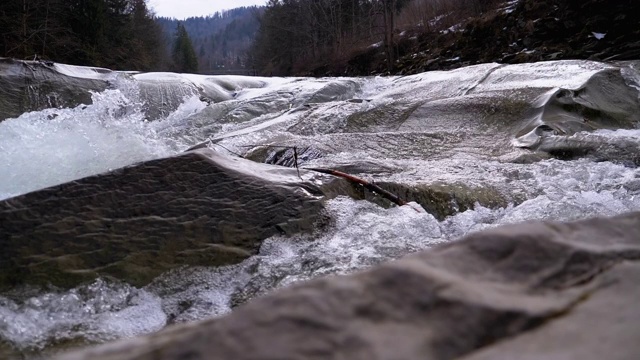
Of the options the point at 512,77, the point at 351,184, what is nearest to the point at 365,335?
the point at 351,184

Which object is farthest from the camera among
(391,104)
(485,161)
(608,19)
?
(608,19)

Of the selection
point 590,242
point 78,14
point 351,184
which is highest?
point 78,14

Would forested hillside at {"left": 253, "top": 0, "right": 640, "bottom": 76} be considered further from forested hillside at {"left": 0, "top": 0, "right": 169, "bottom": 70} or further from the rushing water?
forested hillside at {"left": 0, "top": 0, "right": 169, "bottom": 70}

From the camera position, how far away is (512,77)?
682 cm

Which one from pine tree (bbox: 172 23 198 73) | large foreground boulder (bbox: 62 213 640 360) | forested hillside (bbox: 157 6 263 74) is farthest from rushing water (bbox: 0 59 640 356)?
forested hillside (bbox: 157 6 263 74)

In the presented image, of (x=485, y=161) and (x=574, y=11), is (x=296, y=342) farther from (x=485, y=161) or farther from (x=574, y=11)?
(x=574, y=11)

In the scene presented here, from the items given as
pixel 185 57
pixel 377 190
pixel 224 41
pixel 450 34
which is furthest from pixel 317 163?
pixel 224 41

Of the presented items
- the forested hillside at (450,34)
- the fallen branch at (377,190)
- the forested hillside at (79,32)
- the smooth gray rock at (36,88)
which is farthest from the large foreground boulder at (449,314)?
the forested hillside at (79,32)

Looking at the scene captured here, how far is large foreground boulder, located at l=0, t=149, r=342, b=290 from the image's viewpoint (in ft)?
7.23

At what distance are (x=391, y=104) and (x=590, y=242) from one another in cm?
569

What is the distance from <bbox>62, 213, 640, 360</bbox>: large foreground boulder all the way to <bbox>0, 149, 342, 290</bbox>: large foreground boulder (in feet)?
4.81

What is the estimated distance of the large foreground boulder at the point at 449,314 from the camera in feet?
2.65

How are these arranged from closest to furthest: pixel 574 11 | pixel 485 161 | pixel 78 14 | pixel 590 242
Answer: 1. pixel 590 242
2. pixel 485 161
3. pixel 574 11
4. pixel 78 14

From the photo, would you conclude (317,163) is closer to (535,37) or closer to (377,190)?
(377,190)
